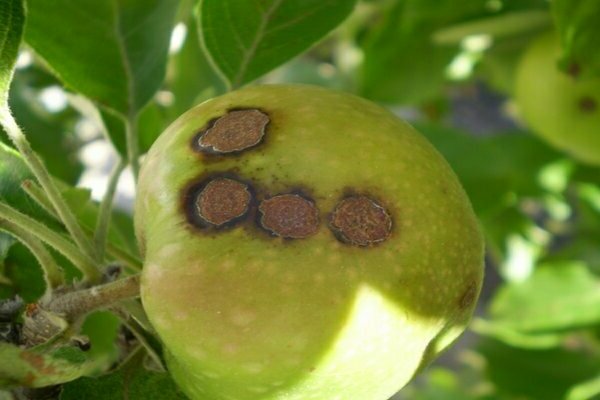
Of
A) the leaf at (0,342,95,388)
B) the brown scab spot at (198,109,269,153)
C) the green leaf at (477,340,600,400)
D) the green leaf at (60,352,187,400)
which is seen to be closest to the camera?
the leaf at (0,342,95,388)

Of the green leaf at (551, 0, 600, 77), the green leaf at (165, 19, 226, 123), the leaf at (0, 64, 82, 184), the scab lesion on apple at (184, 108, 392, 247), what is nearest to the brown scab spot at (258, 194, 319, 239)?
the scab lesion on apple at (184, 108, 392, 247)

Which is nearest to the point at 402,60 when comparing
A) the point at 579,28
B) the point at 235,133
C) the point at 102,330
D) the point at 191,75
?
the point at 191,75

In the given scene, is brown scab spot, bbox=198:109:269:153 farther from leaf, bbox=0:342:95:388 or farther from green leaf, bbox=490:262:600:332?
green leaf, bbox=490:262:600:332

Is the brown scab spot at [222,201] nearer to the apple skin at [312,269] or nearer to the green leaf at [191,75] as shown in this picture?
the apple skin at [312,269]

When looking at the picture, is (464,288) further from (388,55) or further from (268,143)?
(388,55)

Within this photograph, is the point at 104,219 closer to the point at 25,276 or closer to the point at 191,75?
the point at 25,276
